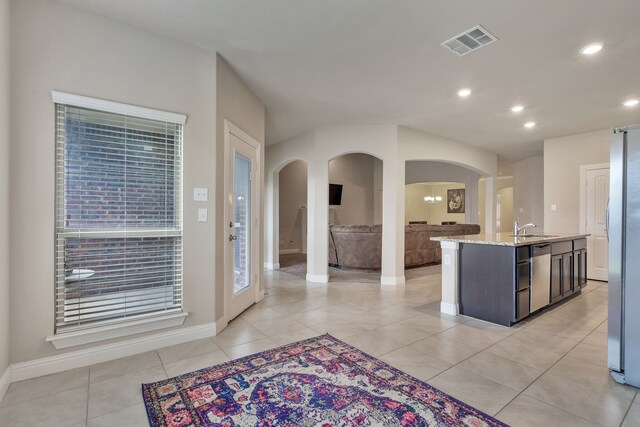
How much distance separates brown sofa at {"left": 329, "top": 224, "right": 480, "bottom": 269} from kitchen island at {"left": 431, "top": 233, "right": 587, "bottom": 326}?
259 centimetres

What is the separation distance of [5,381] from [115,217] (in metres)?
1.22

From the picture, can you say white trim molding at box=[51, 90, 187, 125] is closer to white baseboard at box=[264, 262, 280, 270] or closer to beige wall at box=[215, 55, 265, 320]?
beige wall at box=[215, 55, 265, 320]

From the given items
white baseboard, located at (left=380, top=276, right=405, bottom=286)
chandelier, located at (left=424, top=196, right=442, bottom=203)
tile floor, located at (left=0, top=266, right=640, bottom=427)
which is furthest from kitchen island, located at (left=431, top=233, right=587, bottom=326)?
chandelier, located at (left=424, top=196, right=442, bottom=203)

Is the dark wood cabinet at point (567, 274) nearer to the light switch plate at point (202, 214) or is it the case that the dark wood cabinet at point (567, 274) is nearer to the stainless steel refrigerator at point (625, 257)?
the stainless steel refrigerator at point (625, 257)

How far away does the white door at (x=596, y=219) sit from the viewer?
17.8 feet

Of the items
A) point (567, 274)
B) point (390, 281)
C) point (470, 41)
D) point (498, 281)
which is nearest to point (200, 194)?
point (470, 41)

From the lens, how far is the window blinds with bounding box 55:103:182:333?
2.35m

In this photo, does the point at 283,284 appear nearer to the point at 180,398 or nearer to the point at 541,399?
the point at 180,398

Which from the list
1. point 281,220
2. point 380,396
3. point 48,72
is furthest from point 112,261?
point 281,220

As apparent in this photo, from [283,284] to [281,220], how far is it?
13.8 ft

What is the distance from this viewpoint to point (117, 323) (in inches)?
98.9

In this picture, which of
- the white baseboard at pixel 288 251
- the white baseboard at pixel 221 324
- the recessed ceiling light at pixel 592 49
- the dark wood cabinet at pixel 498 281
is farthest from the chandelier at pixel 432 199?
the white baseboard at pixel 221 324

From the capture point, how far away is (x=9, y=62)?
2.14 meters

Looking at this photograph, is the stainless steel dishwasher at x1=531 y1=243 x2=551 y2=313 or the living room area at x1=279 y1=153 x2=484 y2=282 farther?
the living room area at x1=279 y1=153 x2=484 y2=282
